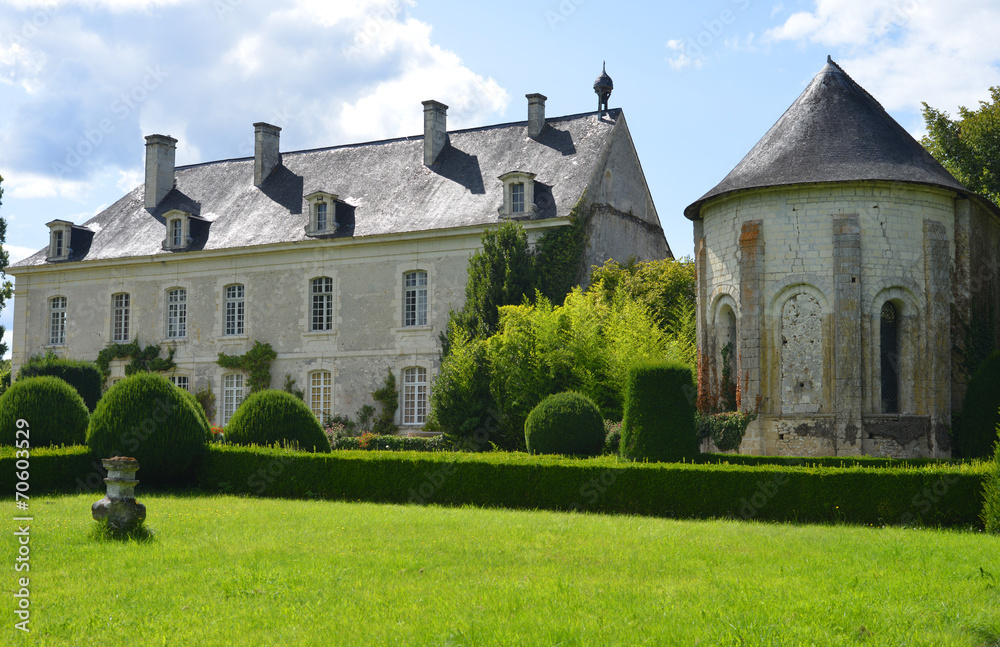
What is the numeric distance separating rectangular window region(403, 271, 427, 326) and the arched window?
1174 centimetres

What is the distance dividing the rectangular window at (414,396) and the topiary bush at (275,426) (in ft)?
29.9

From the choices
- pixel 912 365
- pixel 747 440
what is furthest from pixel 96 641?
pixel 912 365

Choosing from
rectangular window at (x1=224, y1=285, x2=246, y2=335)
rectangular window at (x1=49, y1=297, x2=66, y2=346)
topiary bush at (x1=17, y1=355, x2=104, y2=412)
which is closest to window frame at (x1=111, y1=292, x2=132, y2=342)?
rectangular window at (x1=49, y1=297, x2=66, y2=346)

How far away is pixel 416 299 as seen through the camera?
25.7 metres

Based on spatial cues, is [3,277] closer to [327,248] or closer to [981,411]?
[327,248]

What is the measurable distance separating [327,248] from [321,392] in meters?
3.87

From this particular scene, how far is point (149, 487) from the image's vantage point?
1427cm

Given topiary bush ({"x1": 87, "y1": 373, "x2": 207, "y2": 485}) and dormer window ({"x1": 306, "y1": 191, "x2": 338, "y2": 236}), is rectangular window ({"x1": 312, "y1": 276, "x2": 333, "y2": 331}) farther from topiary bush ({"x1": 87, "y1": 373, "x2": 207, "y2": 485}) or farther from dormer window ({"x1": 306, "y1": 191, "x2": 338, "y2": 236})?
topiary bush ({"x1": 87, "y1": 373, "x2": 207, "y2": 485})

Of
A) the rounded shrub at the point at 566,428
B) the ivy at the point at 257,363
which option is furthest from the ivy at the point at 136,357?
the rounded shrub at the point at 566,428

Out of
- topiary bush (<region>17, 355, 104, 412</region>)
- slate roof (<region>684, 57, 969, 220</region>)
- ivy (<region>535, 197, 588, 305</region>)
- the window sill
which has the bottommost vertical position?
topiary bush (<region>17, 355, 104, 412</region>)

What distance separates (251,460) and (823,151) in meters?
11.3

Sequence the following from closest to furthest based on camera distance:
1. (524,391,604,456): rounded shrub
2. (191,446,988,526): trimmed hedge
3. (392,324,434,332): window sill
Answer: (191,446,988,526): trimmed hedge < (524,391,604,456): rounded shrub < (392,324,434,332): window sill

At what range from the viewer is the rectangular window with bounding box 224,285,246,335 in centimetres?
2784

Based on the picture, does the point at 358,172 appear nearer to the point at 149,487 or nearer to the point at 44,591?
the point at 149,487
